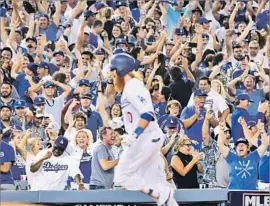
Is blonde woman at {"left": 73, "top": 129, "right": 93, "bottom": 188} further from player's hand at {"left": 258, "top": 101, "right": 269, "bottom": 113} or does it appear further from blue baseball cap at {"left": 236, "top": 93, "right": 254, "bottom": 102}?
player's hand at {"left": 258, "top": 101, "right": 269, "bottom": 113}

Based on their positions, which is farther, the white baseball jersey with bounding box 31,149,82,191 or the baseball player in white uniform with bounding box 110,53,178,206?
the white baseball jersey with bounding box 31,149,82,191

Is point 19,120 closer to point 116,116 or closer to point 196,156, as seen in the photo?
point 116,116

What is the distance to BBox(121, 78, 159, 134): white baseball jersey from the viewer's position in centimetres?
712

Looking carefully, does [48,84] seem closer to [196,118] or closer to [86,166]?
[86,166]

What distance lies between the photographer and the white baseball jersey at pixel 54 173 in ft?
28.9

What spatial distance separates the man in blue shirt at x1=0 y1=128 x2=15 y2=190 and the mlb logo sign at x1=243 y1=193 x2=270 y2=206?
2.45 metres

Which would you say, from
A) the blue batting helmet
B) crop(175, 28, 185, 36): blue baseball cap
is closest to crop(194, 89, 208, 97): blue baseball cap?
crop(175, 28, 185, 36): blue baseball cap

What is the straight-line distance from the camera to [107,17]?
1212 cm

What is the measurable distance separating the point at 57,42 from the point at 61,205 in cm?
481

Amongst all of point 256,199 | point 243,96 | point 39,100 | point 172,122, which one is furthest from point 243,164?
point 39,100

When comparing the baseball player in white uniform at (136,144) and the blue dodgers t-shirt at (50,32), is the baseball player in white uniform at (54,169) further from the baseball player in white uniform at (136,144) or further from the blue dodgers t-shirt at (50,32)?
the blue dodgers t-shirt at (50,32)

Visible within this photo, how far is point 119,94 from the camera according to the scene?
408 inches

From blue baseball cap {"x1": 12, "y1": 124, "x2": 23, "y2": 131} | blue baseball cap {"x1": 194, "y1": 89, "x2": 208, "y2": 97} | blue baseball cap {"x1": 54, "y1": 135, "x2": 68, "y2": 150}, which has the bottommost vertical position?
blue baseball cap {"x1": 54, "y1": 135, "x2": 68, "y2": 150}

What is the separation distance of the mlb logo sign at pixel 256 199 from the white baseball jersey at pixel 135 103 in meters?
1.21
